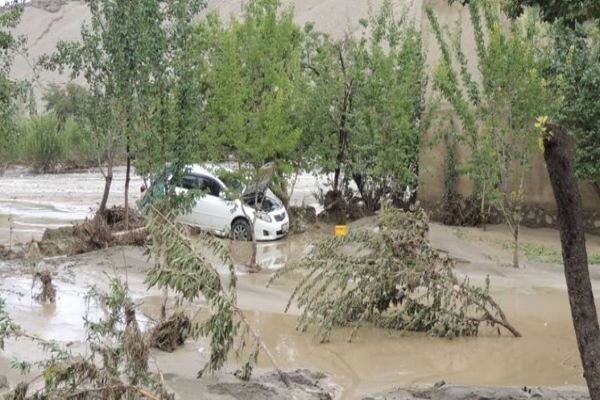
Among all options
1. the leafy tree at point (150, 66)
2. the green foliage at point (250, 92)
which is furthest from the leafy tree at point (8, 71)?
the green foliage at point (250, 92)

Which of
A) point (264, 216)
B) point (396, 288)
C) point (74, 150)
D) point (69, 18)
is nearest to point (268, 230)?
point (264, 216)

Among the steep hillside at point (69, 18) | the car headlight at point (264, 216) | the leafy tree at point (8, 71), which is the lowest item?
the car headlight at point (264, 216)

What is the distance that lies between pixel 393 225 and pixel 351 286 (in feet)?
4.48

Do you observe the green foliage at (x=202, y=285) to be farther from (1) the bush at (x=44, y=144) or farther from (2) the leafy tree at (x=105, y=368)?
(1) the bush at (x=44, y=144)

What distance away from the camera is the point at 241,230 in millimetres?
21078

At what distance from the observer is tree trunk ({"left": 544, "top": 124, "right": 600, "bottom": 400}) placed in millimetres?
6152

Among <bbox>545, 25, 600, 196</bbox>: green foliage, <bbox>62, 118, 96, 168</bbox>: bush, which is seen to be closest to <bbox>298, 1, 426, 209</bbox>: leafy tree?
<bbox>545, 25, 600, 196</bbox>: green foliage

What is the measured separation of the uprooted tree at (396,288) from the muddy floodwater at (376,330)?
23cm

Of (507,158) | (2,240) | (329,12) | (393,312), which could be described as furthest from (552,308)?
(329,12)

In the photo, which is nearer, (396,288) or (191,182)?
(396,288)

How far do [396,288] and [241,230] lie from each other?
1019 centimetres

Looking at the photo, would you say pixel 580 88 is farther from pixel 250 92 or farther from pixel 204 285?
pixel 204 285

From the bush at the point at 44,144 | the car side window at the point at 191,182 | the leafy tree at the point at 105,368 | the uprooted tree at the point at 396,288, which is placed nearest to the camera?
the leafy tree at the point at 105,368

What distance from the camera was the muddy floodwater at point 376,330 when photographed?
381 inches
